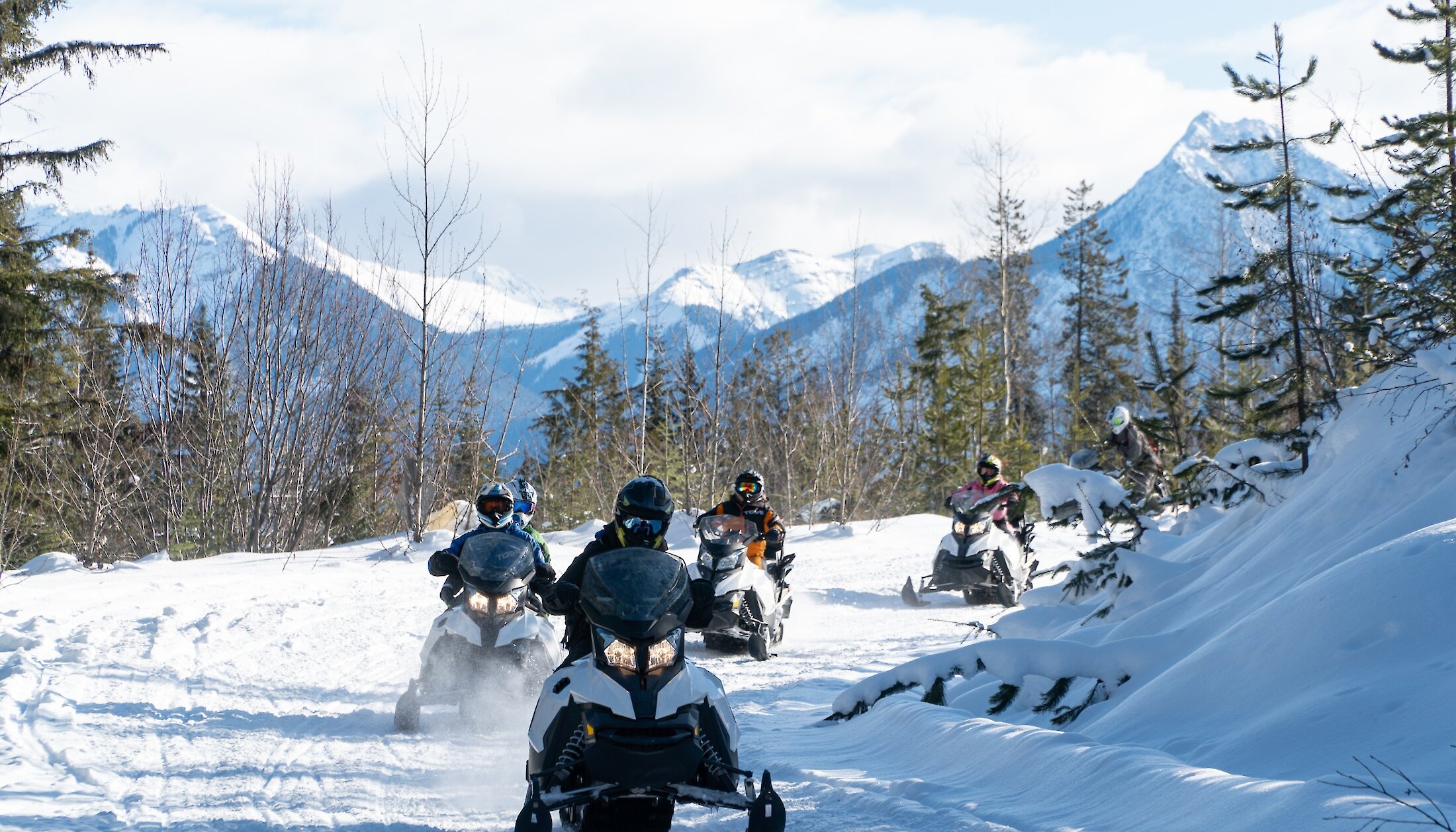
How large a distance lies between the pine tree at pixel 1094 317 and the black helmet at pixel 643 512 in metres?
42.1

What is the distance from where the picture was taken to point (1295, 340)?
1023 cm

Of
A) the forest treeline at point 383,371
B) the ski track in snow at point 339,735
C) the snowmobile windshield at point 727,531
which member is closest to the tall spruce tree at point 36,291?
the forest treeline at point 383,371

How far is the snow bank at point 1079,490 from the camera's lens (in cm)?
962

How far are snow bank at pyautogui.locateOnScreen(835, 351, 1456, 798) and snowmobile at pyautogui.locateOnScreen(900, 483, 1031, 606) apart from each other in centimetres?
505

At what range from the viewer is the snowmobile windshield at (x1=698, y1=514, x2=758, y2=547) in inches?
429

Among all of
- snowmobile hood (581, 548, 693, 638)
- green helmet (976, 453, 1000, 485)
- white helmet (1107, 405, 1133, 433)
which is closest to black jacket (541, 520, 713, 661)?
snowmobile hood (581, 548, 693, 638)

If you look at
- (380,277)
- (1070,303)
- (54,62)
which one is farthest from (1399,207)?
(1070,303)

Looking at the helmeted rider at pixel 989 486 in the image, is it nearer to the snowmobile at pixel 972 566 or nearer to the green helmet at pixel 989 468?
the green helmet at pixel 989 468

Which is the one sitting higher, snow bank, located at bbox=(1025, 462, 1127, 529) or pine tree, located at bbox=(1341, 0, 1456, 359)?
pine tree, located at bbox=(1341, 0, 1456, 359)

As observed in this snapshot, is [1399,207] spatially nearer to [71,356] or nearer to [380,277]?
[380,277]

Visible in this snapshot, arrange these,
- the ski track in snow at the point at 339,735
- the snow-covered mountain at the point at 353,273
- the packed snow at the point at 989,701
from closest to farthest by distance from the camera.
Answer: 1. the packed snow at the point at 989,701
2. the ski track in snow at the point at 339,735
3. the snow-covered mountain at the point at 353,273

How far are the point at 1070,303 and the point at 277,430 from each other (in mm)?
44051

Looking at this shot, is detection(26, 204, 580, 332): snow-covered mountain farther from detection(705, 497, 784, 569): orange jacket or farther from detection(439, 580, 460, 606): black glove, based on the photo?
detection(439, 580, 460, 606): black glove

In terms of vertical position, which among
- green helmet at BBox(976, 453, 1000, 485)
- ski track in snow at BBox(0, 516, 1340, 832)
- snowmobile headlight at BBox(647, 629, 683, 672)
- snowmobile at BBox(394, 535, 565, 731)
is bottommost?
ski track in snow at BBox(0, 516, 1340, 832)
